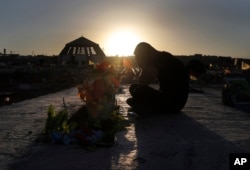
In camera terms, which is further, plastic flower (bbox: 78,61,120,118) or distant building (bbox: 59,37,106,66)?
distant building (bbox: 59,37,106,66)

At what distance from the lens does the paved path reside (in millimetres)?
4504

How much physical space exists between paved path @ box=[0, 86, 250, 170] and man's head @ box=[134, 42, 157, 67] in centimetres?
101

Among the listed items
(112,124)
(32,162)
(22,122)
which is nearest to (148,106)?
(112,124)

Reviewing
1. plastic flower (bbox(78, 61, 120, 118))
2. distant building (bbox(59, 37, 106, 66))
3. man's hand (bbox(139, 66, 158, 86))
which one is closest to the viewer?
plastic flower (bbox(78, 61, 120, 118))

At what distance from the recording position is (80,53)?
177 ft

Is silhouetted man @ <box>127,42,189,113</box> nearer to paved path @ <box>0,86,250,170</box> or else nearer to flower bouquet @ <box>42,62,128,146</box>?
paved path @ <box>0,86,250,170</box>

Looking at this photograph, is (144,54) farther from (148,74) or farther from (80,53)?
(80,53)

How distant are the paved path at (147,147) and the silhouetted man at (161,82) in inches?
13.8

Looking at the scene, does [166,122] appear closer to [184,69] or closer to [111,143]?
[184,69]

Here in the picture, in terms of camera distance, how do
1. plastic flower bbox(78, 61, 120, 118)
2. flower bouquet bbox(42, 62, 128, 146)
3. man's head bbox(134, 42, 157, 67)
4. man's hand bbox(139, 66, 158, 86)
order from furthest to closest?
man's head bbox(134, 42, 157, 67) < man's hand bbox(139, 66, 158, 86) < plastic flower bbox(78, 61, 120, 118) < flower bouquet bbox(42, 62, 128, 146)

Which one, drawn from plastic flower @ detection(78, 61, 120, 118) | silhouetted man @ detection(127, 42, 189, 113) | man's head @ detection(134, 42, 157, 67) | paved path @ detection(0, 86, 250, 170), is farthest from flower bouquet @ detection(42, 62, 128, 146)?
man's head @ detection(134, 42, 157, 67)

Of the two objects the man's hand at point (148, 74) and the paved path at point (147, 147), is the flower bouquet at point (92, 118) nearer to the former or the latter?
the paved path at point (147, 147)

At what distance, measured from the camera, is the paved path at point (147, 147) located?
4.50 meters

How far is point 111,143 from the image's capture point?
5.39 metres
